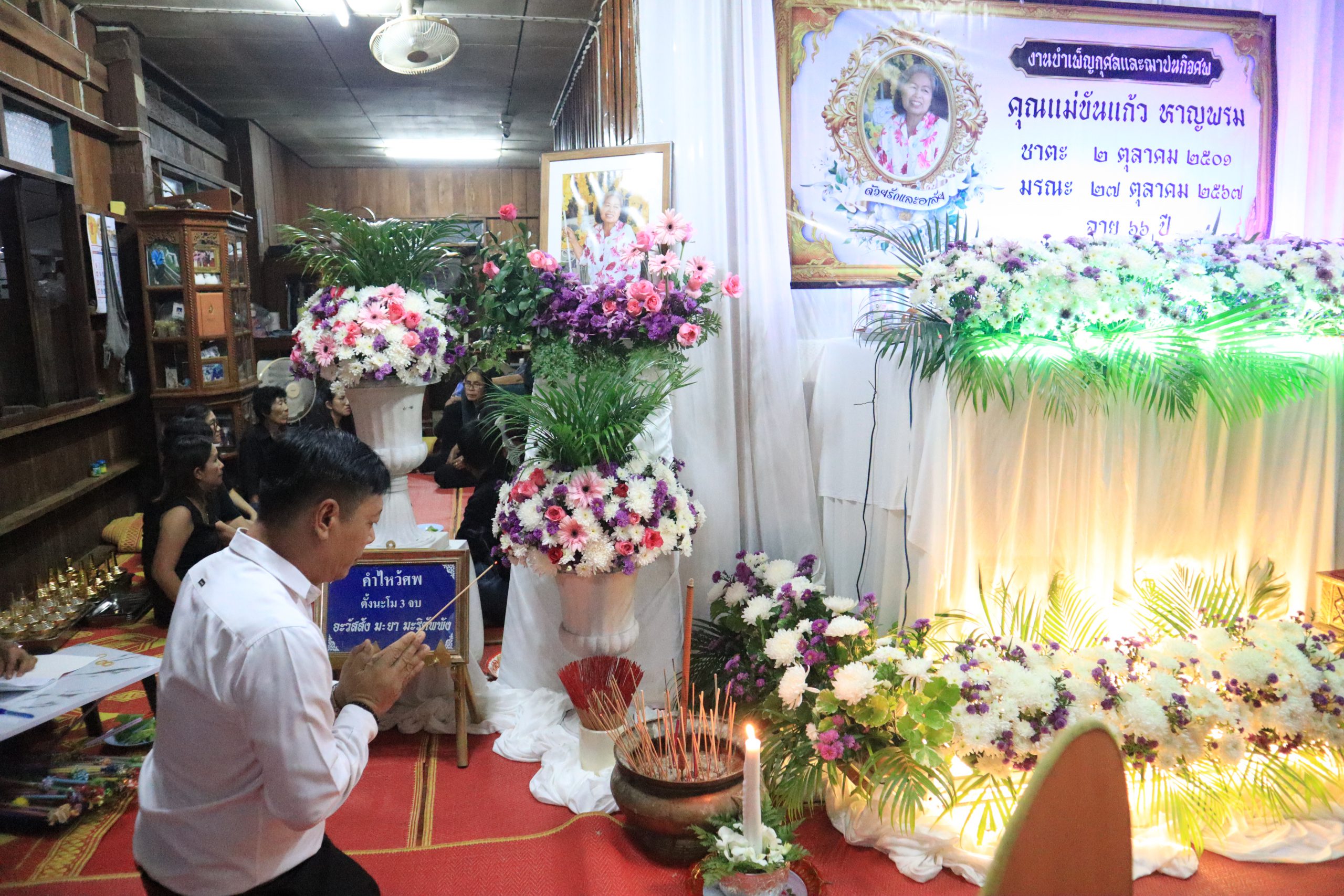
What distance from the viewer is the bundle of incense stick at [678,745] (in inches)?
92.4

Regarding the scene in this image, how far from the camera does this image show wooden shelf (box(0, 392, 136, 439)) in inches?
157

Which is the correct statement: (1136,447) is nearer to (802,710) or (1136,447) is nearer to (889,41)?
(802,710)

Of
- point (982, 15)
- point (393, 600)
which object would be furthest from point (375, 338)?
point (982, 15)

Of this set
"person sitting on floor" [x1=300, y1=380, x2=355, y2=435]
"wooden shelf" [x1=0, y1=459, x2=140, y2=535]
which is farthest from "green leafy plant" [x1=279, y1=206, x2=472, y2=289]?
"person sitting on floor" [x1=300, y1=380, x2=355, y2=435]

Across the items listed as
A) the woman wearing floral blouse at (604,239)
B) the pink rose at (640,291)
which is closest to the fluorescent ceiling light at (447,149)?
the woman wearing floral blouse at (604,239)

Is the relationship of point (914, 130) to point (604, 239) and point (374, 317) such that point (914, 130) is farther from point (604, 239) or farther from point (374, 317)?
point (374, 317)

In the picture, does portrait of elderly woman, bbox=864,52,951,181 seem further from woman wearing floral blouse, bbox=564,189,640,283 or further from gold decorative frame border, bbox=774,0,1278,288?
woman wearing floral blouse, bbox=564,189,640,283

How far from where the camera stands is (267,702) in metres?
1.28

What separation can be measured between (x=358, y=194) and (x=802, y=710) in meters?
9.74

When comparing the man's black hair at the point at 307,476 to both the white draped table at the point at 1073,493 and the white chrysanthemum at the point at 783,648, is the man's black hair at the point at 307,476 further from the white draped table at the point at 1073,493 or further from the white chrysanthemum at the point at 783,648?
the white draped table at the point at 1073,493

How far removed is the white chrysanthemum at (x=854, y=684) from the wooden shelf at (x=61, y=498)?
3.69 metres

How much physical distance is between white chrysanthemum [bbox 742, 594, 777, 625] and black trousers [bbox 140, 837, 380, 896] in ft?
4.92

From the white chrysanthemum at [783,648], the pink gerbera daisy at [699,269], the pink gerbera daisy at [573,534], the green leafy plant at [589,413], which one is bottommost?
the white chrysanthemum at [783,648]

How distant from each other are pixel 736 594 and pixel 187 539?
2311 millimetres
